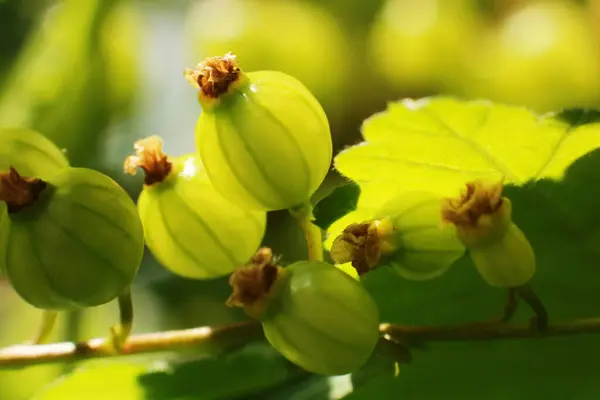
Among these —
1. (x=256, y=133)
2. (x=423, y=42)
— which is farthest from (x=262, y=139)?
(x=423, y=42)

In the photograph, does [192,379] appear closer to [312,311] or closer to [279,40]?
[312,311]

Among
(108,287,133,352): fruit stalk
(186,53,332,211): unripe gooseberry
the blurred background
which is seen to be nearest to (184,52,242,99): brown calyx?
(186,53,332,211): unripe gooseberry

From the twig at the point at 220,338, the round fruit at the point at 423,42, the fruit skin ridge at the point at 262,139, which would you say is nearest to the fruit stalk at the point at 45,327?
the twig at the point at 220,338

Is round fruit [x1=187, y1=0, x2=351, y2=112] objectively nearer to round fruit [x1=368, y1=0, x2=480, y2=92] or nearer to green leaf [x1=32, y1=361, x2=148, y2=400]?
round fruit [x1=368, y1=0, x2=480, y2=92]

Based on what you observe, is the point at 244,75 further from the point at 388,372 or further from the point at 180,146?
the point at 180,146

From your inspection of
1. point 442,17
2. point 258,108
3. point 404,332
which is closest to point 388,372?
point 404,332

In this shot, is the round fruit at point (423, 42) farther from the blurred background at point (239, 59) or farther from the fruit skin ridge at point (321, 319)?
the fruit skin ridge at point (321, 319)
